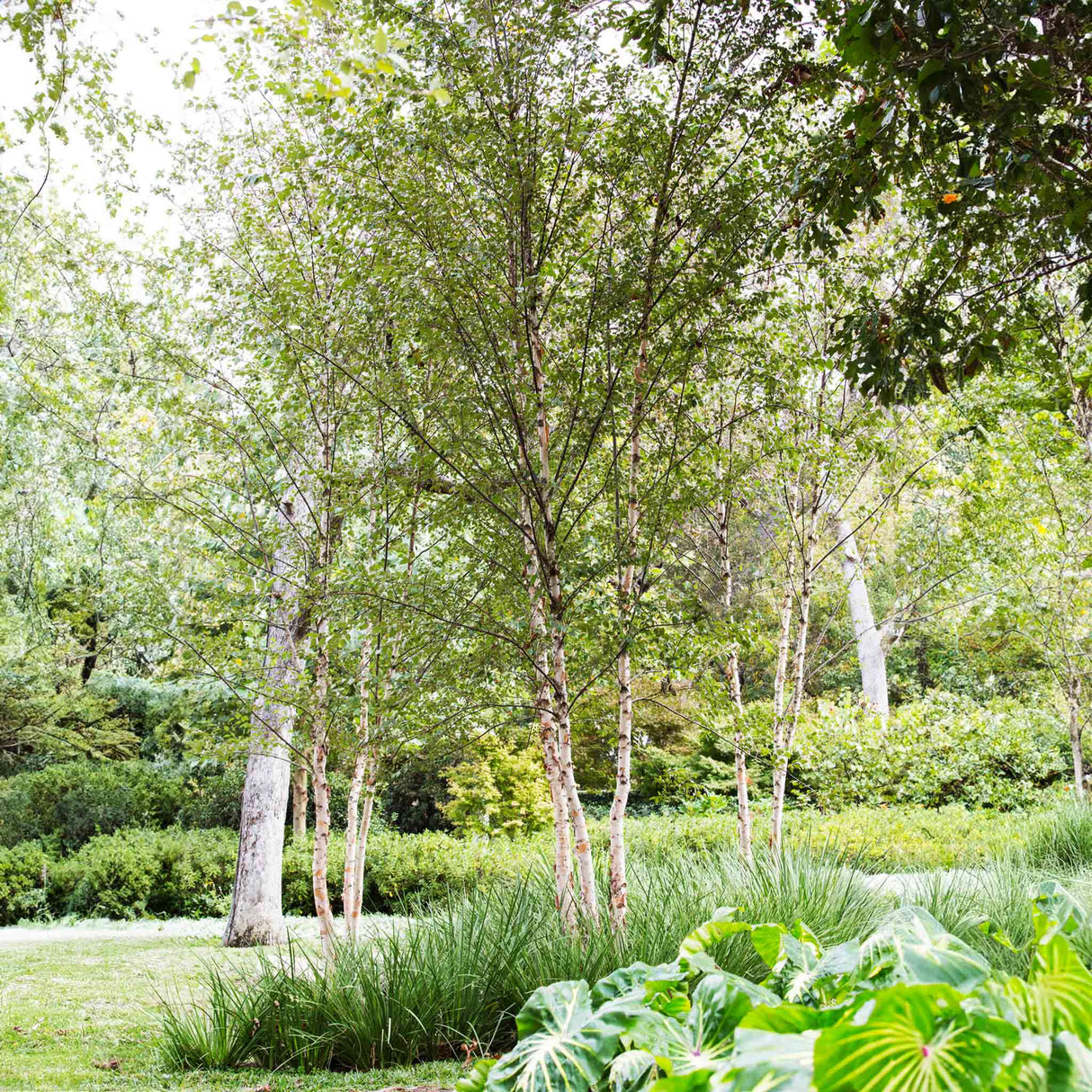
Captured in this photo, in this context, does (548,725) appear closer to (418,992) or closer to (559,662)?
(559,662)

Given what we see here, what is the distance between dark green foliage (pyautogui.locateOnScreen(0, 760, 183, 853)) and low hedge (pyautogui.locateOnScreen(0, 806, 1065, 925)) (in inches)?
36.2

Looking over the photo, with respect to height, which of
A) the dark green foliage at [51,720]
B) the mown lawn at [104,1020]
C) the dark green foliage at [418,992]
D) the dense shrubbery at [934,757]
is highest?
the dark green foliage at [51,720]

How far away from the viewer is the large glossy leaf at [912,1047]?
712 millimetres

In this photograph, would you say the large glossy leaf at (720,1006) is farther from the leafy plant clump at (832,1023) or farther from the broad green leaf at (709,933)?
the broad green leaf at (709,933)

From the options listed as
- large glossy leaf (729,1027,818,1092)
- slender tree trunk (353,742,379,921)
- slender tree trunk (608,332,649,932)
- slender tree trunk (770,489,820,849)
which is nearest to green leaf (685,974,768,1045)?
large glossy leaf (729,1027,818,1092)

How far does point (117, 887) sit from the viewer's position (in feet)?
33.8

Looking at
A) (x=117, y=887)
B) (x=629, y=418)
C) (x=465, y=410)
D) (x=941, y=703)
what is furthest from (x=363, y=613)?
(x=941, y=703)

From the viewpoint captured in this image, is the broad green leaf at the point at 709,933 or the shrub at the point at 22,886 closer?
the broad green leaf at the point at 709,933

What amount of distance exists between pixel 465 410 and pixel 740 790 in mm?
3823

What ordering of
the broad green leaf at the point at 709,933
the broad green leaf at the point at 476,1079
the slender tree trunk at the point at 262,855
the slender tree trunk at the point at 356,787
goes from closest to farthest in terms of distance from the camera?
the broad green leaf at the point at 476,1079 < the broad green leaf at the point at 709,933 < the slender tree trunk at the point at 356,787 < the slender tree trunk at the point at 262,855

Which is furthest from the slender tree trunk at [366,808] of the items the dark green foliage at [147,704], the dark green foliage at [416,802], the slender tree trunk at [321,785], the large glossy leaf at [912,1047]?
the dark green foliage at [147,704]

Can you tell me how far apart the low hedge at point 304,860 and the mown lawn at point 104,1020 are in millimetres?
1802

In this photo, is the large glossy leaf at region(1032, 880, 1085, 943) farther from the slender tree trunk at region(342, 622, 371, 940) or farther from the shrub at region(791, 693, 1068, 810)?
the shrub at region(791, 693, 1068, 810)

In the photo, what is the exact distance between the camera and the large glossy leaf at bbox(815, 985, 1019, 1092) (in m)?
0.71
